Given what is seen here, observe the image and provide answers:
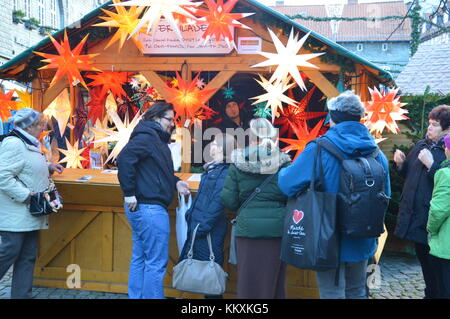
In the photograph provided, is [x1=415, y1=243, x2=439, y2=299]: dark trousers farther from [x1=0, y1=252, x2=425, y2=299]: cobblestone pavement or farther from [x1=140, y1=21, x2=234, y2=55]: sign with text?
[x1=140, y1=21, x2=234, y2=55]: sign with text

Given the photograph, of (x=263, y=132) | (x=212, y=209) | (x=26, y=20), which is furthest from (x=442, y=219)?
(x=26, y=20)

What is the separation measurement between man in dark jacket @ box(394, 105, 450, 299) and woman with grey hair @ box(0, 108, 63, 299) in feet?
10.5

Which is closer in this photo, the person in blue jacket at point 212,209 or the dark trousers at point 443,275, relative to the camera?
the dark trousers at point 443,275

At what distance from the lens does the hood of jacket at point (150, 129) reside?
3.37 meters

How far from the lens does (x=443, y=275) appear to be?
124 inches

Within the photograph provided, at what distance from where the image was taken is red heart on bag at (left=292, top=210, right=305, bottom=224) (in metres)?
2.48

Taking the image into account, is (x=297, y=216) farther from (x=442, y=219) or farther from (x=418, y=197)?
(x=418, y=197)

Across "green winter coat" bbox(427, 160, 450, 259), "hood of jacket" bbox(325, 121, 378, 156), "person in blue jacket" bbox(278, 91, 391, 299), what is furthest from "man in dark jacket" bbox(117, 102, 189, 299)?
"green winter coat" bbox(427, 160, 450, 259)

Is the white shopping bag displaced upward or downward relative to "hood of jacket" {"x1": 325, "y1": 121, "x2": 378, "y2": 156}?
downward

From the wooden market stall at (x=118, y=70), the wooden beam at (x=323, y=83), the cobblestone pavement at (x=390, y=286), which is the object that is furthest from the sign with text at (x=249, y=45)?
the cobblestone pavement at (x=390, y=286)

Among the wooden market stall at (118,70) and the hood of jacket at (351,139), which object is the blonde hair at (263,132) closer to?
the hood of jacket at (351,139)

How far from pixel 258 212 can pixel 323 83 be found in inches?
88.8

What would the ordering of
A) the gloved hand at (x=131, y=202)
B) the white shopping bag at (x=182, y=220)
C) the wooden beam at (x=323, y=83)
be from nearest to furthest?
the gloved hand at (x=131, y=202)
the white shopping bag at (x=182, y=220)
the wooden beam at (x=323, y=83)

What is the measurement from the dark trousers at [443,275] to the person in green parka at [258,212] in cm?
124
